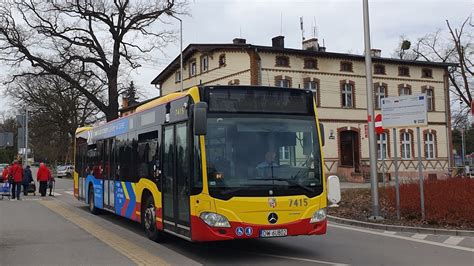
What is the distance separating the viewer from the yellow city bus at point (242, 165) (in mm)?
8430

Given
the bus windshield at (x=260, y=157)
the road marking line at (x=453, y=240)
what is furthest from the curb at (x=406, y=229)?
the bus windshield at (x=260, y=157)

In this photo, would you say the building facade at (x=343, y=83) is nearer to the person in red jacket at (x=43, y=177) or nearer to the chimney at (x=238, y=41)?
the chimney at (x=238, y=41)

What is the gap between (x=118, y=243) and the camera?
1079 centimetres

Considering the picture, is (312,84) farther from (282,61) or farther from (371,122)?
(371,122)

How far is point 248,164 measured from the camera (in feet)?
28.2

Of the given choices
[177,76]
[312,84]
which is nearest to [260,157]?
[312,84]

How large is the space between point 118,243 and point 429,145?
35.9m

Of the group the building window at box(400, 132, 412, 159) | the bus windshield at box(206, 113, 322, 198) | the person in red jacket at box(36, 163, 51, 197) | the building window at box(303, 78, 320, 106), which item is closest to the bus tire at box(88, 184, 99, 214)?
the person in red jacket at box(36, 163, 51, 197)

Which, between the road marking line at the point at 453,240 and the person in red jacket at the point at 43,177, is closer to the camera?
the road marking line at the point at 453,240

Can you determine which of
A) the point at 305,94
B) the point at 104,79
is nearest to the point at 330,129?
the point at 104,79

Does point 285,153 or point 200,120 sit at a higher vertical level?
point 200,120

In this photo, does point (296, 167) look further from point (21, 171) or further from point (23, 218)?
point (21, 171)

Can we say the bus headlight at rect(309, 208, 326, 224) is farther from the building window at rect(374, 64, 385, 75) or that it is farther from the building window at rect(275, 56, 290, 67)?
the building window at rect(374, 64, 385, 75)

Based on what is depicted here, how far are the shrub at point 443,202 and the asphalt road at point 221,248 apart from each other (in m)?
1.27
